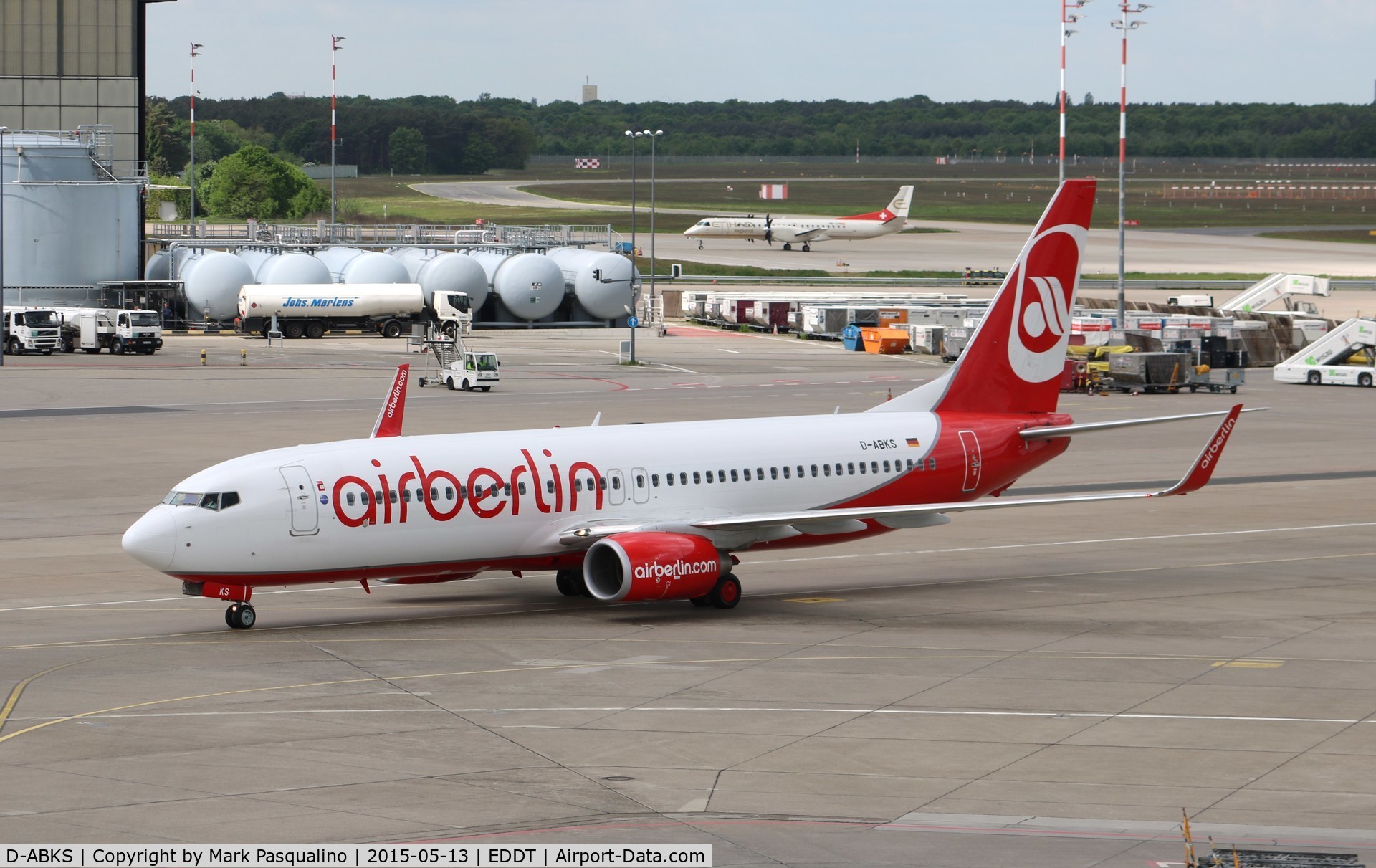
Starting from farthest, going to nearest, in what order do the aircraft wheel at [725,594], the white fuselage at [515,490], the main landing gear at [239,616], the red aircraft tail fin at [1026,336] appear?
the red aircraft tail fin at [1026,336]
the aircraft wheel at [725,594]
the main landing gear at [239,616]
the white fuselage at [515,490]

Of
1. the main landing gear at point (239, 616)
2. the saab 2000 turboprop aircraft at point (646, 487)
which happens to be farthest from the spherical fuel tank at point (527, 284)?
the main landing gear at point (239, 616)

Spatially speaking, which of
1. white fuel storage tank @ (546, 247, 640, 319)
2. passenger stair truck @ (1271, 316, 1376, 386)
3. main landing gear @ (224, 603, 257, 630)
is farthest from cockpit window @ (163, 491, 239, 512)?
white fuel storage tank @ (546, 247, 640, 319)

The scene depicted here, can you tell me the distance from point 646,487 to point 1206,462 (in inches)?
447

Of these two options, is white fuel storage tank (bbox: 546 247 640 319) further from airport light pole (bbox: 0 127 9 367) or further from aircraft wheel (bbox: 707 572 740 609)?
aircraft wheel (bbox: 707 572 740 609)

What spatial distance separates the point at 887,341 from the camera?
358 feet

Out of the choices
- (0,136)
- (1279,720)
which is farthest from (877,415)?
(0,136)

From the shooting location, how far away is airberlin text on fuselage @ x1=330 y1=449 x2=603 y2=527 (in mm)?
32281

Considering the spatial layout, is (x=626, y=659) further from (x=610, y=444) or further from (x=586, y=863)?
(x=586, y=863)

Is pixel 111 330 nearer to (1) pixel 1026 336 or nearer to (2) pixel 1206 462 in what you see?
(1) pixel 1026 336

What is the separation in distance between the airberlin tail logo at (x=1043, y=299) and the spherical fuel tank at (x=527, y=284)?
3415 inches

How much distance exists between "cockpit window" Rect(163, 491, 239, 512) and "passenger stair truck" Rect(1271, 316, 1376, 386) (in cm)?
7305

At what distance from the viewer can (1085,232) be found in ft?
135

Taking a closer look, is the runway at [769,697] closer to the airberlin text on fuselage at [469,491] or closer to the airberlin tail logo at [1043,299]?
the airberlin text on fuselage at [469,491]

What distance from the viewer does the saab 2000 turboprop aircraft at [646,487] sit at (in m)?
31.9
